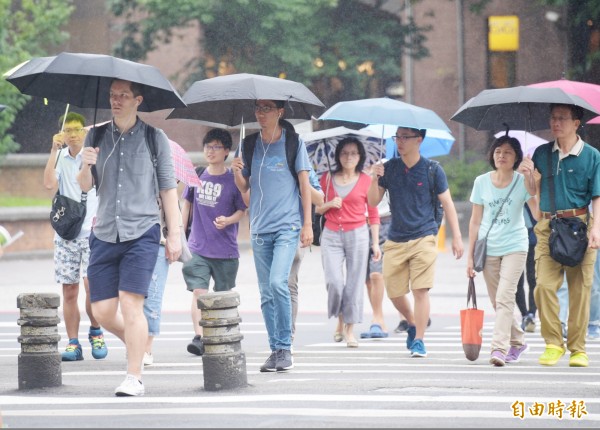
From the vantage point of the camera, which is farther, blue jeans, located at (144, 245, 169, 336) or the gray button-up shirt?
blue jeans, located at (144, 245, 169, 336)

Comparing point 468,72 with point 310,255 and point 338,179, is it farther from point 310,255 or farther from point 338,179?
point 338,179

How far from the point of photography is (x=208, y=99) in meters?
10.2

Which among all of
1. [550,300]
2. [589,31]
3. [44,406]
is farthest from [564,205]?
[589,31]

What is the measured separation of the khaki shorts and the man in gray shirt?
301 centimetres

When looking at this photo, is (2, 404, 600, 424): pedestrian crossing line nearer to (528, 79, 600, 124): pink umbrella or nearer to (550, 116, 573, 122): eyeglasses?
(550, 116, 573, 122): eyeglasses

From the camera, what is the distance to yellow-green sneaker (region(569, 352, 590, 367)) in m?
10.5

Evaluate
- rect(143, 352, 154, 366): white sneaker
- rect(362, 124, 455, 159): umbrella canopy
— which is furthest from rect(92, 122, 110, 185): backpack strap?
rect(362, 124, 455, 159): umbrella canopy

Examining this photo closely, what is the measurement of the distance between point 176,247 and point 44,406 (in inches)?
51.2

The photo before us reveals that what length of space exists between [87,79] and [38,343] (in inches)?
74.3

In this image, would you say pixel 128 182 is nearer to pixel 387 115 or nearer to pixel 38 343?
pixel 38 343

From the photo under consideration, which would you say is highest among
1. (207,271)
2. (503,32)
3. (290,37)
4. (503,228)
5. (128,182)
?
(503,32)

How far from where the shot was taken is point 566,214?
34.2ft

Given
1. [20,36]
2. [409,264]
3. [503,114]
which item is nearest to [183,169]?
[409,264]

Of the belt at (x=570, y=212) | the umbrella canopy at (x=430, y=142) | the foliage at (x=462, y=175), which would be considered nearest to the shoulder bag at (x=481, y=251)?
the belt at (x=570, y=212)
